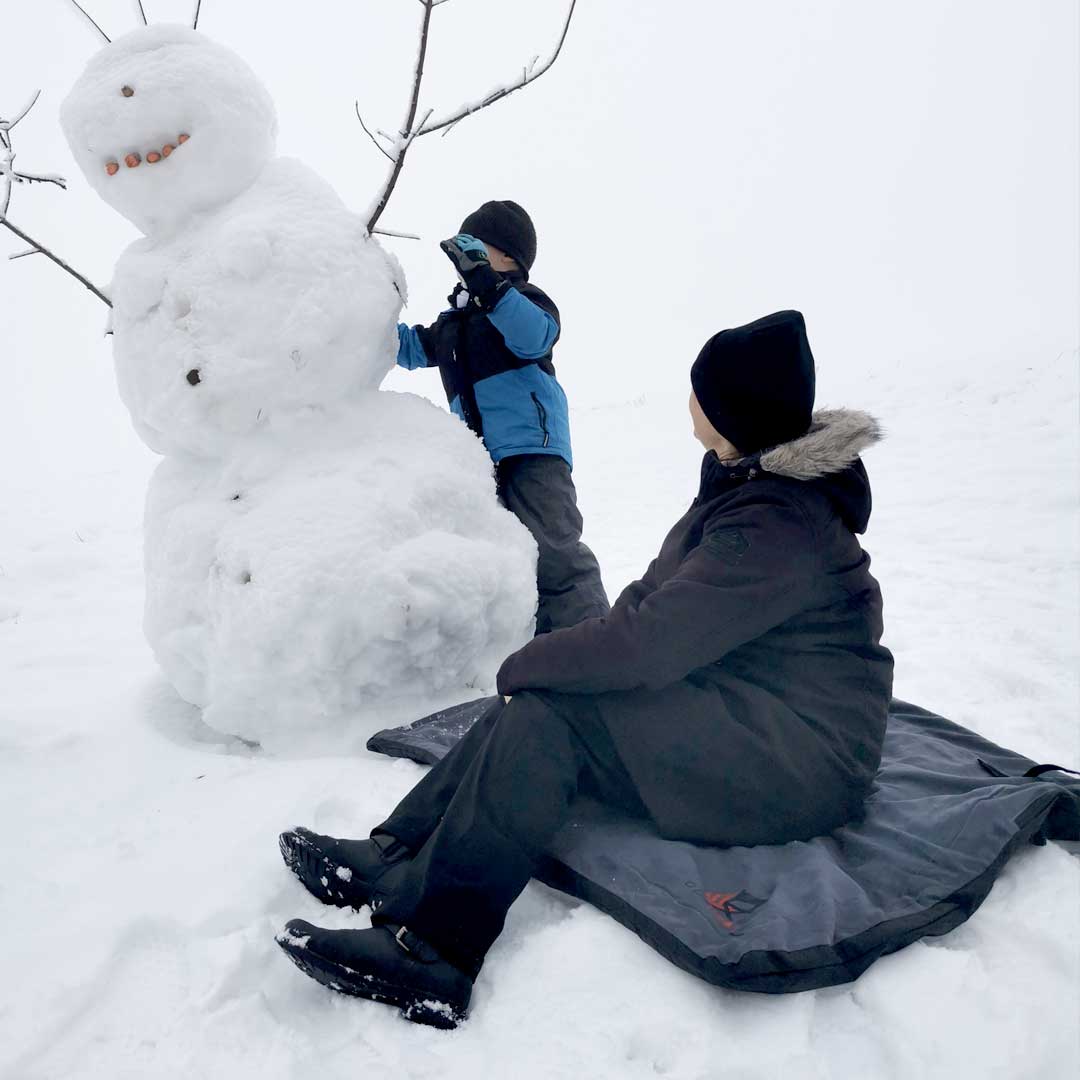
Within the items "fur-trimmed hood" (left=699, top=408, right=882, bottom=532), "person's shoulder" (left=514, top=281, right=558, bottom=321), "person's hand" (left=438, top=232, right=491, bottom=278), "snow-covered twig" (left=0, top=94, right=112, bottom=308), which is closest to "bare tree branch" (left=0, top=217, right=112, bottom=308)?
"snow-covered twig" (left=0, top=94, right=112, bottom=308)

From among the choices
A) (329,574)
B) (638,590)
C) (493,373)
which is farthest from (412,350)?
(638,590)

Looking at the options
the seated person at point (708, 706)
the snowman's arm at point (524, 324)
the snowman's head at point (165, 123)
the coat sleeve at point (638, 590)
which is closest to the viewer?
the seated person at point (708, 706)

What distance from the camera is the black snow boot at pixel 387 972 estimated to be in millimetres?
1381

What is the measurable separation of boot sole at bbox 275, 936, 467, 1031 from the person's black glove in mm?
1983

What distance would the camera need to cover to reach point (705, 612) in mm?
1563

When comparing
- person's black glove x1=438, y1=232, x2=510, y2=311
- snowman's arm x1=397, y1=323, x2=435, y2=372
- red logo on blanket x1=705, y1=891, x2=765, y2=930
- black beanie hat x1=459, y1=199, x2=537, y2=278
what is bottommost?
red logo on blanket x1=705, y1=891, x2=765, y2=930

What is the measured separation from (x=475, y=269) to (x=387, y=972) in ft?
6.69

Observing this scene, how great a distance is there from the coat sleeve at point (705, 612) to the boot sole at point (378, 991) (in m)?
0.62

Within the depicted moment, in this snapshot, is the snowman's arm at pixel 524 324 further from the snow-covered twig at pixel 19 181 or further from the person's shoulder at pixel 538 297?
the snow-covered twig at pixel 19 181

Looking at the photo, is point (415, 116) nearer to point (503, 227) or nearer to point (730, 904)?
point (503, 227)

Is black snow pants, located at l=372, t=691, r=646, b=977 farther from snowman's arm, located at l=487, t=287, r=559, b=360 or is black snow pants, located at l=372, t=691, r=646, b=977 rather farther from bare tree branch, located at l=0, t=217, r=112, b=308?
bare tree branch, located at l=0, t=217, r=112, b=308

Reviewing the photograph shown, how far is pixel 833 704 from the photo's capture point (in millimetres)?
1691

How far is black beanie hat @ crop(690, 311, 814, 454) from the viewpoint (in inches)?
65.9

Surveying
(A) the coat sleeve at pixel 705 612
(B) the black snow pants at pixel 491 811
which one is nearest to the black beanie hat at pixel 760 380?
(A) the coat sleeve at pixel 705 612
